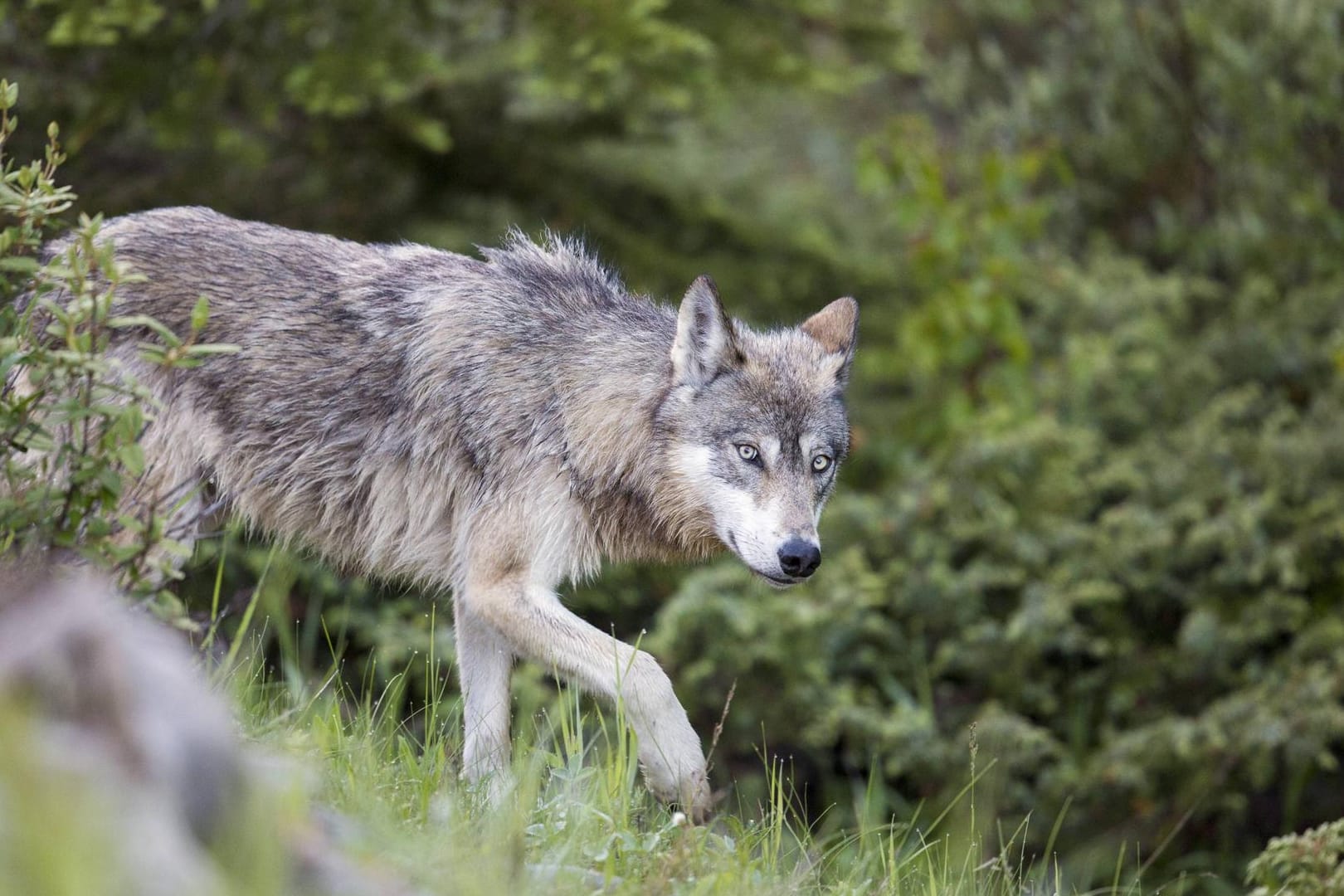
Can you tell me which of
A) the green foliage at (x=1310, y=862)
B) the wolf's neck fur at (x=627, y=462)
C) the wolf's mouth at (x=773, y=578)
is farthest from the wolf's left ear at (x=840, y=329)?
the green foliage at (x=1310, y=862)

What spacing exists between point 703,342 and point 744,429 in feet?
1.22

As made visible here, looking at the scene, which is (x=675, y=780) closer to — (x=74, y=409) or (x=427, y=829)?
(x=427, y=829)

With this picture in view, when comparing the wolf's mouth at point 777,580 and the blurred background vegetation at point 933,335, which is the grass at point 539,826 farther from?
the blurred background vegetation at point 933,335

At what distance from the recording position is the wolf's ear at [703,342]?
17.4 ft

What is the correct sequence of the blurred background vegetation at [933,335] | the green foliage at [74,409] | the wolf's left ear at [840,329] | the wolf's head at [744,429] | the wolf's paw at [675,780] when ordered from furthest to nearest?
the blurred background vegetation at [933,335]
the wolf's left ear at [840,329]
the wolf's head at [744,429]
the wolf's paw at [675,780]
the green foliage at [74,409]

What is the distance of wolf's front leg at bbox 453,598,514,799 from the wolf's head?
0.97 metres

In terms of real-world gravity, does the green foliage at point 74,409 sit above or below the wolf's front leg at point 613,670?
above

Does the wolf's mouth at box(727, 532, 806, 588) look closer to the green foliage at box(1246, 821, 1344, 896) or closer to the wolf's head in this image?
the wolf's head

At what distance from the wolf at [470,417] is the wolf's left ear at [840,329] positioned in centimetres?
6

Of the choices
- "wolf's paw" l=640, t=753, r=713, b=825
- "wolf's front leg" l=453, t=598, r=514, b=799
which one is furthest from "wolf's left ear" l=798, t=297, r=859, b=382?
"wolf's paw" l=640, t=753, r=713, b=825

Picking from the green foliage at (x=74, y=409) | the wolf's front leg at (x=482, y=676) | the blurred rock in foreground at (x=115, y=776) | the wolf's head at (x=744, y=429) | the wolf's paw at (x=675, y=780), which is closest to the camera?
the blurred rock in foreground at (x=115, y=776)

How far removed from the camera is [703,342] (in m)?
5.35

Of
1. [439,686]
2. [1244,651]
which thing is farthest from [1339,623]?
[439,686]

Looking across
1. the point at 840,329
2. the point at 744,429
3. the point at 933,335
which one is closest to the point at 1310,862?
the point at 744,429
